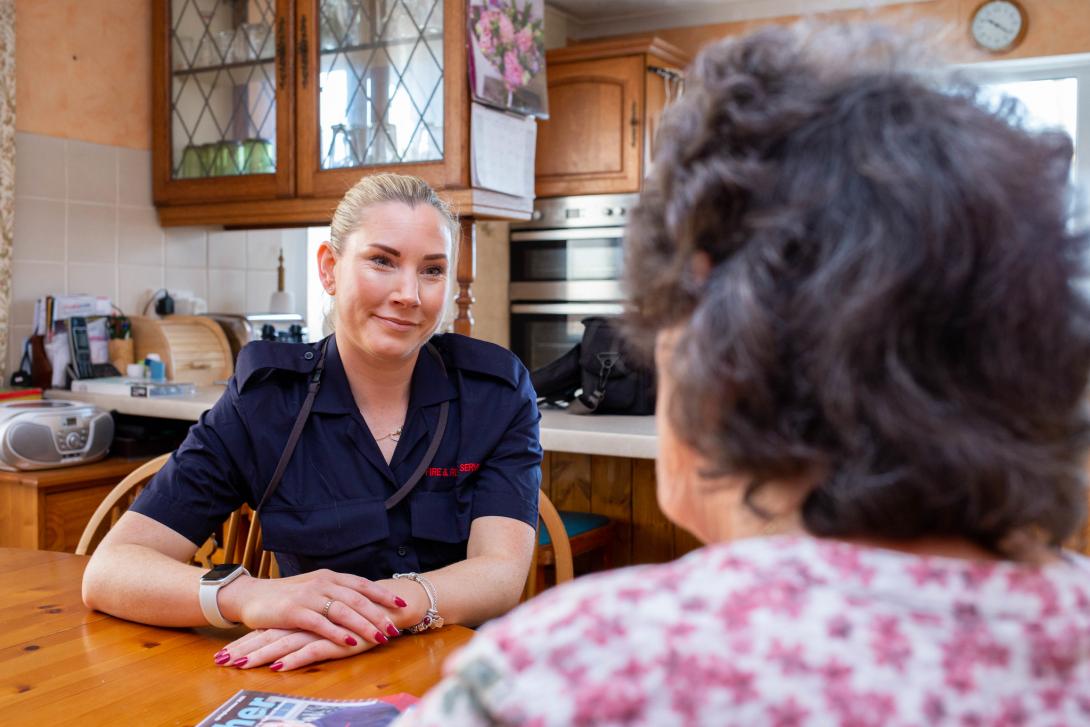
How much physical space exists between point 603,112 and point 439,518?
3.45 metres

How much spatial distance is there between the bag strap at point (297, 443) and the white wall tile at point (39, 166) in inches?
77.3

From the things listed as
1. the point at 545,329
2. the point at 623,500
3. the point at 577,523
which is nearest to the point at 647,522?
the point at 623,500

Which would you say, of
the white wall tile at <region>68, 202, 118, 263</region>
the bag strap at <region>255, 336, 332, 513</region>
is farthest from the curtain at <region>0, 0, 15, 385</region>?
the bag strap at <region>255, 336, 332, 513</region>

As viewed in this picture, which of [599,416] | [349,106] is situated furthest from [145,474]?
[349,106]

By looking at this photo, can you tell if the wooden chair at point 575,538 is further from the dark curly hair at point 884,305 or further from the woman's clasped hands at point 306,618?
the dark curly hair at point 884,305

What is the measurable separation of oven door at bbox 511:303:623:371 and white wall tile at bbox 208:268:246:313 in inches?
58.8

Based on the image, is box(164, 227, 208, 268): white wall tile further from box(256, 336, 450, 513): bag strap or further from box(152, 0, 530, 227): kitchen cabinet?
box(256, 336, 450, 513): bag strap

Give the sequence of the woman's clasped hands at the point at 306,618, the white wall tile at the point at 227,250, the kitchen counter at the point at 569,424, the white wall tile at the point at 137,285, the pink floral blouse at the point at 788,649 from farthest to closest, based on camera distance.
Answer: the white wall tile at the point at 227,250 → the white wall tile at the point at 137,285 → the kitchen counter at the point at 569,424 → the woman's clasped hands at the point at 306,618 → the pink floral blouse at the point at 788,649

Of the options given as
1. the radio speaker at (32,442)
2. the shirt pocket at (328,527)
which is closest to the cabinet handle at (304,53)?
the radio speaker at (32,442)

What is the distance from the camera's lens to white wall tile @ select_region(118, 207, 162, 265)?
336 centimetres

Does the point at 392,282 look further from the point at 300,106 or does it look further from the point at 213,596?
the point at 300,106

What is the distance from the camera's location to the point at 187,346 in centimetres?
324

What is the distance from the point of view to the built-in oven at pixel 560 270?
15.2 ft

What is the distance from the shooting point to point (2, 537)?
2.64 metres
